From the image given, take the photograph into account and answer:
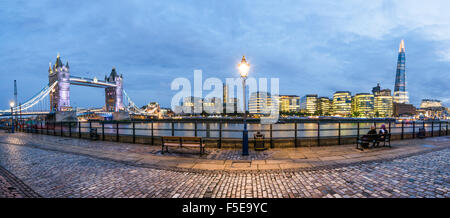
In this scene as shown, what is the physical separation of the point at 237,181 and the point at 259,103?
174852 mm

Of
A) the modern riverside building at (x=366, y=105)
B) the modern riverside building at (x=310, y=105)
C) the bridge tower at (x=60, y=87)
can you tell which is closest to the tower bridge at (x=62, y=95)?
the bridge tower at (x=60, y=87)

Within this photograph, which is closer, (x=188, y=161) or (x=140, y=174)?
(x=140, y=174)

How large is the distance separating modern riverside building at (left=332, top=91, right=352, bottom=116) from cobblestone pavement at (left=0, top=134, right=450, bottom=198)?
196 metres

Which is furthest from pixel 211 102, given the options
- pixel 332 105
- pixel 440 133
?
pixel 440 133

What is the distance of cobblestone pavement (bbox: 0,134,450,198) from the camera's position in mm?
4277

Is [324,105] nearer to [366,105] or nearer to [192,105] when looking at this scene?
[366,105]

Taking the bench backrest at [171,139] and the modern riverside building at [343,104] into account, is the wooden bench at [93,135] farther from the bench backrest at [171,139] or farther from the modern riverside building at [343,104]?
the modern riverside building at [343,104]

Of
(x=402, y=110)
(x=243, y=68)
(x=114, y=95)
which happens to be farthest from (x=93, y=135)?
(x=402, y=110)

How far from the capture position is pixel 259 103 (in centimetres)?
17650

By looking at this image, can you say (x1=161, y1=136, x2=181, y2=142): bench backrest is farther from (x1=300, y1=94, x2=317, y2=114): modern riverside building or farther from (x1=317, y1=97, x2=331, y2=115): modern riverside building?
(x1=317, y1=97, x2=331, y2=115): modern riverside building

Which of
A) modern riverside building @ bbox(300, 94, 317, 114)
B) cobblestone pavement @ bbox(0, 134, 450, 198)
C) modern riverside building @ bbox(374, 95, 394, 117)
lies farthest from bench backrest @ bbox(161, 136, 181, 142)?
modern riverside building @ bbox(374, 95, 394, 117)

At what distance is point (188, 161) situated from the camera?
6.92 m

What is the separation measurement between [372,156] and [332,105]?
213 metres
